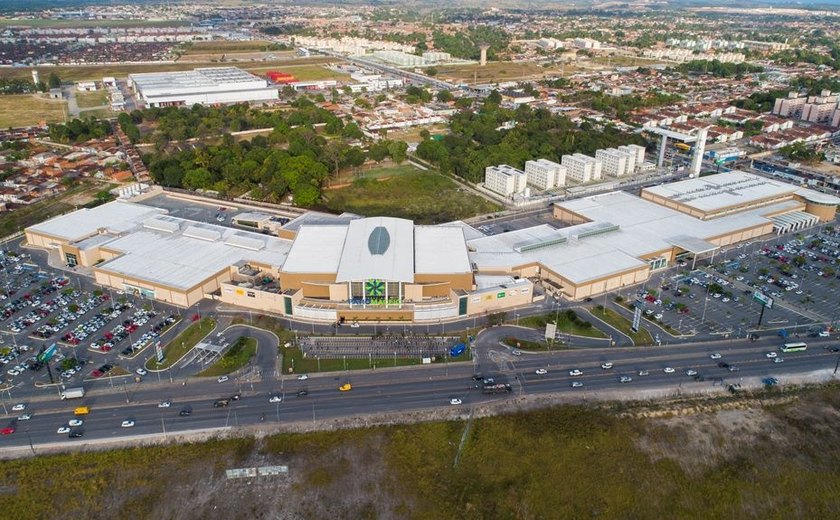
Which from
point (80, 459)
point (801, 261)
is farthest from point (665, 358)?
point (80, 459)

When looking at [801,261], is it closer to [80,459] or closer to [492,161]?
[492,161]

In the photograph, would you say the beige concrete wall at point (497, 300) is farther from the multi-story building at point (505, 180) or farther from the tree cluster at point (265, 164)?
the tree cluster at point (265, 164)

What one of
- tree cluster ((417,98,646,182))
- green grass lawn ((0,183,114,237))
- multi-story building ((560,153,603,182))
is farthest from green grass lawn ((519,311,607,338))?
green grass lawn ((0,183,114,237))

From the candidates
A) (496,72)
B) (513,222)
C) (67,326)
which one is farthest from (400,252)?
(496,72)

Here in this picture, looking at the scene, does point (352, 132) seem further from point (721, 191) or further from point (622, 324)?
point (622, 324)

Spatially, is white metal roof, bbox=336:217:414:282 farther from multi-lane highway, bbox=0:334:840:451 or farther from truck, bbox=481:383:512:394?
truck, bbox=481:383:512:394

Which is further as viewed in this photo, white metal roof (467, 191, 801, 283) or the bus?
white metal roof (467, 191, 801, 283)
